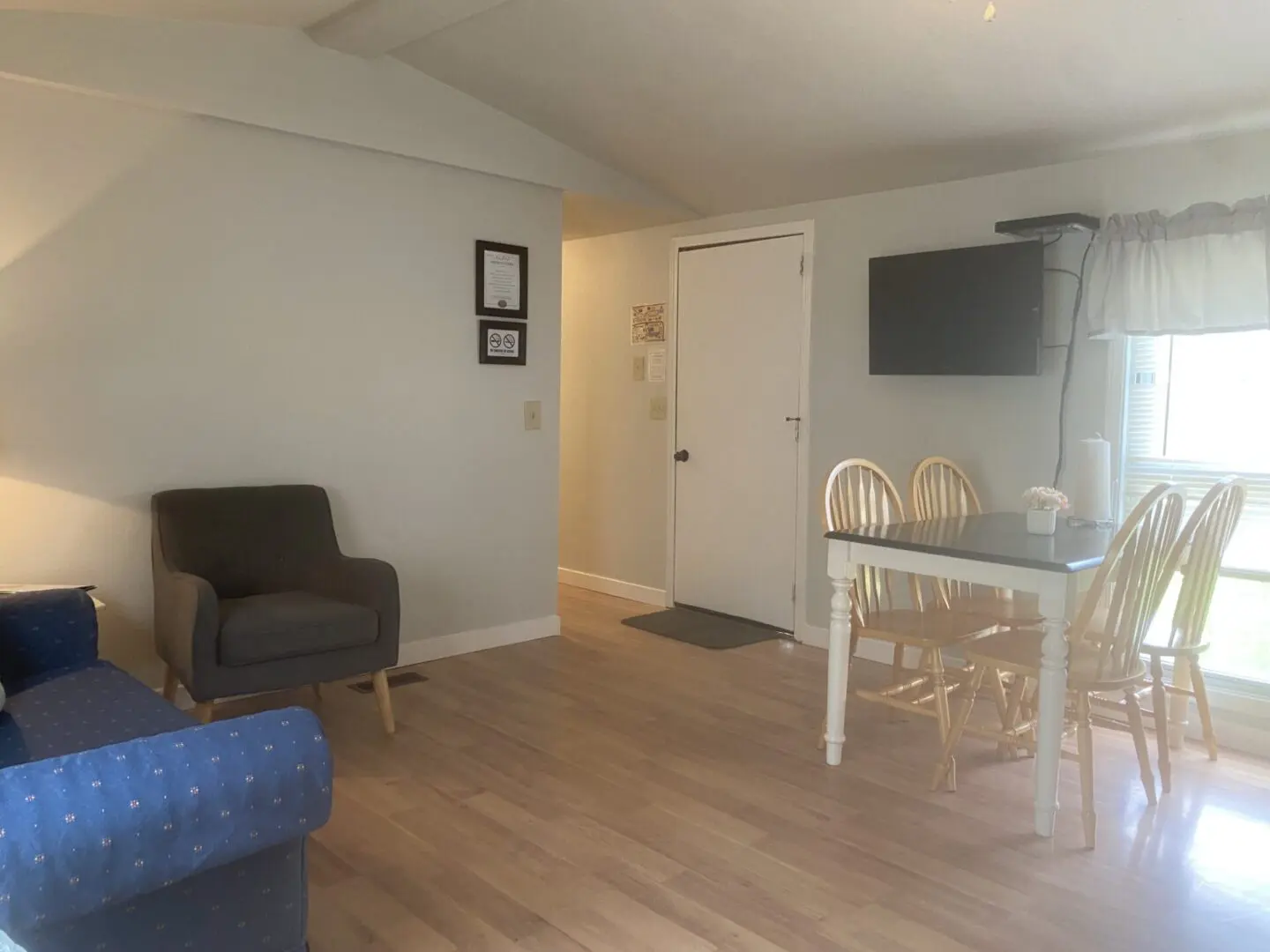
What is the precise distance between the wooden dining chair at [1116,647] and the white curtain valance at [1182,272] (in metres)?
0.93

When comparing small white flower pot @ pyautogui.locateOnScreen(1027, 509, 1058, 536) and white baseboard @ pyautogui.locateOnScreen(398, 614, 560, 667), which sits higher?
small white flower pot @ pyautogui.locateOnScreen(1027, 509, 1058, 536)

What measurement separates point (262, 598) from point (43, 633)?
0.75 metres

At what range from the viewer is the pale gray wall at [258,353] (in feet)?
10.2

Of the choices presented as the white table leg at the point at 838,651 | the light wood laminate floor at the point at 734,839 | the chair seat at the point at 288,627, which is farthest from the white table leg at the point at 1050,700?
the chair seat at the point at 288,627

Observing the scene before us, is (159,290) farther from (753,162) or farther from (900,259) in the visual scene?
(900,259)

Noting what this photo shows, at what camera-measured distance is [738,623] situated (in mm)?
4867

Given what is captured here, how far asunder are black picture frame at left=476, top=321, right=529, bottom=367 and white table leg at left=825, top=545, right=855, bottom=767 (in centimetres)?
193

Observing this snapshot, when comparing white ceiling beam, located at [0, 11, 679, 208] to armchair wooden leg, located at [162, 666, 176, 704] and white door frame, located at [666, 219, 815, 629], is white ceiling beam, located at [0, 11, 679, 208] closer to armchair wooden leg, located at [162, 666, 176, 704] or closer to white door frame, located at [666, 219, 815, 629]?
white door frame, located at [666, 219, 815, 629]

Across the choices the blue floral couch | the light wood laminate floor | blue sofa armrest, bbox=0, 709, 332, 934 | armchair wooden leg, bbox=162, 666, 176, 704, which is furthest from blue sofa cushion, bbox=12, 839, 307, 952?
armchair wooden leg, bbox=162, 666, 176, 704

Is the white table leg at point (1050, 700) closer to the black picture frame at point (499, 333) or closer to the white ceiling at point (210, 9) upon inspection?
the black picture frame at point (499, 333)

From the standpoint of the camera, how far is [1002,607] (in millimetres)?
3348

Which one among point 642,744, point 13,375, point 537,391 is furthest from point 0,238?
point 642,744

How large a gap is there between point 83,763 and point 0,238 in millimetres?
2294

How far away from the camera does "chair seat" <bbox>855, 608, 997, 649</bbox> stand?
2.98m
